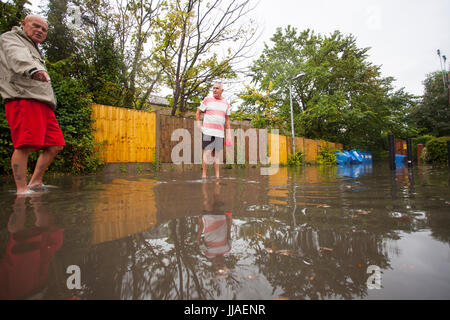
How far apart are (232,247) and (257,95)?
44.1 feet

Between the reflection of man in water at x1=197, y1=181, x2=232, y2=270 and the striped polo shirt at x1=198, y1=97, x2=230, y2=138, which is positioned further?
the striped polo shirt at x1=198, y1=97, x2=230, y2=138

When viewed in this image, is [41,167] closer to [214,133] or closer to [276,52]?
[214,133]

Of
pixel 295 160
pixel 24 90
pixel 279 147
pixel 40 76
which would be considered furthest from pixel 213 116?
pixel 295 160

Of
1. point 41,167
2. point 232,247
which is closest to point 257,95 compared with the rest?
point 41,167

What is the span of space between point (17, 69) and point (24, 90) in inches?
7.3

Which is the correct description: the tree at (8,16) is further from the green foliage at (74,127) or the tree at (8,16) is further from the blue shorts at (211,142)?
the blue shorts at (211,142)

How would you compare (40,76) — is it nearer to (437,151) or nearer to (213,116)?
(213,116)

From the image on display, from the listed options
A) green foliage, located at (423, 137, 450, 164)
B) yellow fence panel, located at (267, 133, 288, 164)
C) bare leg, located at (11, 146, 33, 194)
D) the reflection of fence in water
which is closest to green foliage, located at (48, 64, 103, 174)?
bare leg, located at (11, 146, 33, 194)

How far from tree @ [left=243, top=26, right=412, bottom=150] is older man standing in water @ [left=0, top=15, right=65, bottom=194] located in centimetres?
1534

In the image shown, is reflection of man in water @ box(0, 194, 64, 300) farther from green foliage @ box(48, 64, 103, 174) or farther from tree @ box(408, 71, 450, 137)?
tree @ box(408, 71, 450, 137)

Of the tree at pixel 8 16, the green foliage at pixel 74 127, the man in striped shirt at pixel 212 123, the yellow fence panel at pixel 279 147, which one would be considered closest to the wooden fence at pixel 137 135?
the green foliage at pixel 74 127

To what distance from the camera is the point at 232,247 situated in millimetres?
936

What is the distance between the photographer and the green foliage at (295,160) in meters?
12.7

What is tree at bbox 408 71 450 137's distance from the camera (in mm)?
22016
